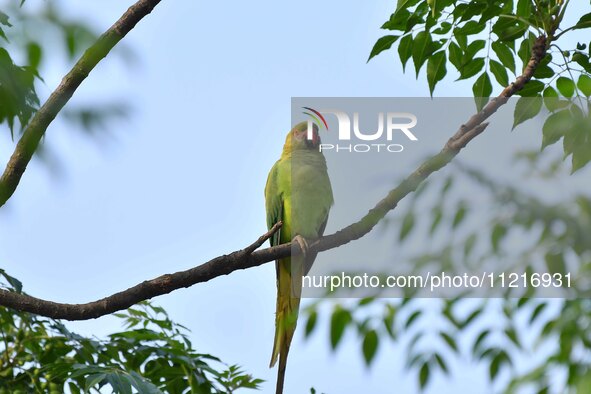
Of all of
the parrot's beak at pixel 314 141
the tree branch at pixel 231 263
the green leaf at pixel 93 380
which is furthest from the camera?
the parrot's beak at pixel 314 141

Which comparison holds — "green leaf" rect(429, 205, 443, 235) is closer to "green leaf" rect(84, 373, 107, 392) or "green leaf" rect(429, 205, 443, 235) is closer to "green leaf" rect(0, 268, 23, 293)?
"green leaf" rect(84, 373, 107, 392)

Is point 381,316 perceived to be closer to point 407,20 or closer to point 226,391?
point 407,20

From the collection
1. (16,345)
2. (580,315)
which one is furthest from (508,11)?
(16,345)

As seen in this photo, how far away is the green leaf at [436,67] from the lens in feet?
9.36

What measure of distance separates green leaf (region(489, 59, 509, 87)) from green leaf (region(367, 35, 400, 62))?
0.35 meters

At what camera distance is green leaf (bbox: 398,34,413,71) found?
2824 millimetres

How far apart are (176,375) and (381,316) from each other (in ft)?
6.52

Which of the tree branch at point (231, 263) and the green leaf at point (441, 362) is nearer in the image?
the green leaf at point (441, 362)

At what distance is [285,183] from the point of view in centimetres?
390

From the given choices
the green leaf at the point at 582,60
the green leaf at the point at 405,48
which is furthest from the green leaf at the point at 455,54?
the green leaf at the point at 582,60

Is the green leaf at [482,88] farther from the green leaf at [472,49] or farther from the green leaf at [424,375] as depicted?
the green leaf at [424,375]

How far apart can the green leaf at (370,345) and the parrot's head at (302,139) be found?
2639mm

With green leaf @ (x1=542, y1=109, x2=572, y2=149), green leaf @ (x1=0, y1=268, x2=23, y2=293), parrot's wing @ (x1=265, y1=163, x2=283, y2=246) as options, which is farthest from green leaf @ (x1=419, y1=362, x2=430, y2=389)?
parrot's wing @ (x1=265, y1=163, x2=283, y2=246)

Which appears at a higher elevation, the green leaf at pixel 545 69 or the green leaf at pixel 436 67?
the green leaf at pixel 436 67
